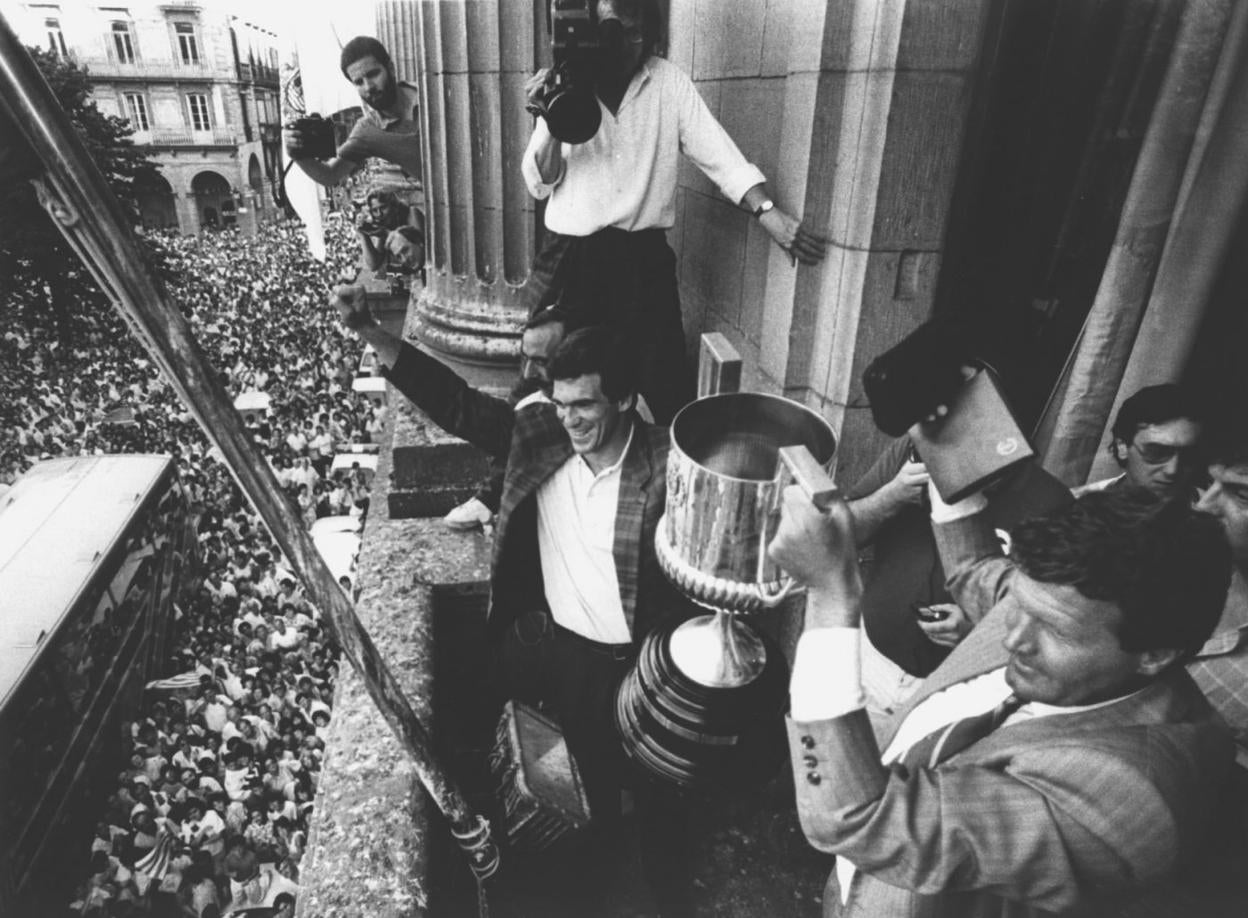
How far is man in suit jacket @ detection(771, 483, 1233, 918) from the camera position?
125cm

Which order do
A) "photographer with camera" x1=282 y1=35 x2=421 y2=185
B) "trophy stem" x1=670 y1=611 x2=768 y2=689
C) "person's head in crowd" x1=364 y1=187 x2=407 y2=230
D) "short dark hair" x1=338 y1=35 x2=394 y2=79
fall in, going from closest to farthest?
"trophy stem" x1=670 y1=611 x2=768 y2=689 → "photographer with camera" x1=282 y1=35 x2=421 y2=185 → "short dark hair" x1=338 y1=35 x2=394 y2=79 → "person's head in crowd" x1=364 y1=187 x2=407 y2=230

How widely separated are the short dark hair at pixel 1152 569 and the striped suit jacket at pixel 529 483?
128 cm

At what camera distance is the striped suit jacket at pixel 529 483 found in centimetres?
256

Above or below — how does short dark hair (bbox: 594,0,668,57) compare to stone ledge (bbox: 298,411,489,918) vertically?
above

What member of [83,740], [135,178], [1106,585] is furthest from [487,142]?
[135,178]

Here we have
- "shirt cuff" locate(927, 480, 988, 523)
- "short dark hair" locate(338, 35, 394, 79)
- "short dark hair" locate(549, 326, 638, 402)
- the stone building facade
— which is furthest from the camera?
the stone building facade

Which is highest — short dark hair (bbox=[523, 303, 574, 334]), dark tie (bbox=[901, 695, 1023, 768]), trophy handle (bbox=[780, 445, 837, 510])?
trophy handle (bbox=[780, 445, 837, 510])

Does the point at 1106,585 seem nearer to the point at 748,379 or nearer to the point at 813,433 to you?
the point at 813,433

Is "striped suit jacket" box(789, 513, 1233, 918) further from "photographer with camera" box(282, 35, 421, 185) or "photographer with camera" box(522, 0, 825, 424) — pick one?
"photographer with camera" box(282, 35, 421, 185)

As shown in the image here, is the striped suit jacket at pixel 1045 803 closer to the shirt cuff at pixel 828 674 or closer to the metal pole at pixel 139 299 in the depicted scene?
the shirt cuff at pixel 828 674

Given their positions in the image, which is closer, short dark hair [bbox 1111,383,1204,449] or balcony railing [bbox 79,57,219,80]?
short dark hair [bbox 1111,383,1204,449]

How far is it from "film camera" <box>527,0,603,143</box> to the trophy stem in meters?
1.83

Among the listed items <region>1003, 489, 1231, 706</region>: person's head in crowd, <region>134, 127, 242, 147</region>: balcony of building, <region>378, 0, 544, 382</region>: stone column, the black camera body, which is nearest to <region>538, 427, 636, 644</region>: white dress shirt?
<region>1003, 489, 1231, 706</region>: person's head in crowd

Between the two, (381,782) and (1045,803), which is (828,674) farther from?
(381,782)
